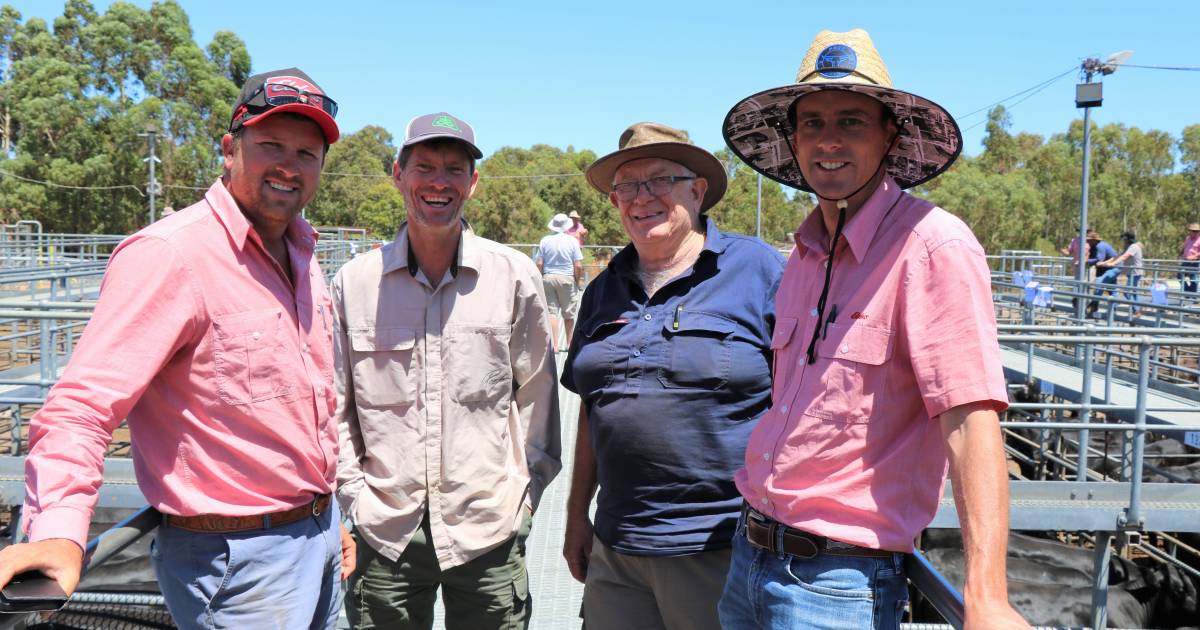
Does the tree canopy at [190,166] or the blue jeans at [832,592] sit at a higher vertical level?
the tree canopy at [190,166]

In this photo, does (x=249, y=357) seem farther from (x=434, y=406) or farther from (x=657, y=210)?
(x=657, y=210)

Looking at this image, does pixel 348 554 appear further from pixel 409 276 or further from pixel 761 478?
pixel 761 478

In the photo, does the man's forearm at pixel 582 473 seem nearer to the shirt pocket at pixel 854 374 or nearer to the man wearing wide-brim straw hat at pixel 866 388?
the man wearing wide-brim straw hat at pixel 866 388

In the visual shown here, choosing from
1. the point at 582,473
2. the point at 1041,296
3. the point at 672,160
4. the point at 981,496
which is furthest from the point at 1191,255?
the point at 981,496

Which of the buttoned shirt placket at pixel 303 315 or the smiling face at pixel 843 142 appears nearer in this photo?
the smiling face at pixel 843 142

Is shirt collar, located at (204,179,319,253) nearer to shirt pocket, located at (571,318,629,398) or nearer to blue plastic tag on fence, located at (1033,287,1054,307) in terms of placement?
shirt pocket, located at (571,318,629,398)

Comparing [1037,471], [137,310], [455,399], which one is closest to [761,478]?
[455,399]

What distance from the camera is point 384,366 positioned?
292 centimetres

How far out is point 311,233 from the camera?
8.45ft

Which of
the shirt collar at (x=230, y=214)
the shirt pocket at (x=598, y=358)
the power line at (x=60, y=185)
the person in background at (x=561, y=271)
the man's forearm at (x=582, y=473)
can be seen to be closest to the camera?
the shirt collar at (x=230, y=214)

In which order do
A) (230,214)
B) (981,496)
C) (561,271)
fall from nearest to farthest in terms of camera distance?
(981,496)
(230,214)
(561,271)

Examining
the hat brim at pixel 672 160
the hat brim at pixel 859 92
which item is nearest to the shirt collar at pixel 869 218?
the hat brim at pixel 859 92

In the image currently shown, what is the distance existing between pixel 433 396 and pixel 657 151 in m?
1.08

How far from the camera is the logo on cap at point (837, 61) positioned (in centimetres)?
195
